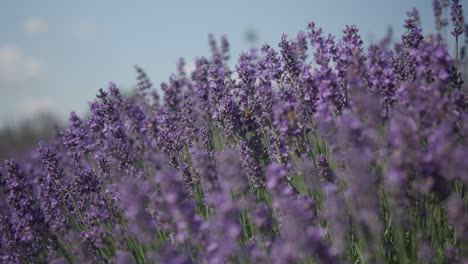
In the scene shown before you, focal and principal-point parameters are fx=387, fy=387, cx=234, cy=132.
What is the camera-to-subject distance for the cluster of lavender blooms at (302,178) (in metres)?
2.16

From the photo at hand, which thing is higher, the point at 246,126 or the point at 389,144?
→ the point at 246,126

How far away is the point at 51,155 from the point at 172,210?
2639 millimetres

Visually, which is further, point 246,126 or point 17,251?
point 246,126

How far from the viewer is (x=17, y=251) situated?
4016mm

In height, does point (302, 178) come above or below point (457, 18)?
below

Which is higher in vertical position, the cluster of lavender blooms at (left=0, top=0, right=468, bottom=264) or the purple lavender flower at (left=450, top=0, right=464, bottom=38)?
the purple lavender flower at (left=450, top=0, right=464, bottom=38)

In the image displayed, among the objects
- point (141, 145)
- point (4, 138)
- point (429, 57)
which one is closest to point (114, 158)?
point (141, 145)

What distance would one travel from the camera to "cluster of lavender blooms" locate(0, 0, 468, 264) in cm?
216

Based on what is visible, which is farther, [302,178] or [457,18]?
[457,18]

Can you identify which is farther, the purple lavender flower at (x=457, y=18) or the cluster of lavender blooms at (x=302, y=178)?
the purple lavender flower at (x=457, y=18)

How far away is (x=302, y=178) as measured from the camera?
381 cm

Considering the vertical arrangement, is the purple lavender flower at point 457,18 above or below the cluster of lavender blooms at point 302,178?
above

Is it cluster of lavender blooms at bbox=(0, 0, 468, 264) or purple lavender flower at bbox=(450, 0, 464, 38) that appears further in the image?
purple lavender flower at bbox=(450, 0, 464, 38)

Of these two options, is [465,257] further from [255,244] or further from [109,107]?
[109,107]
